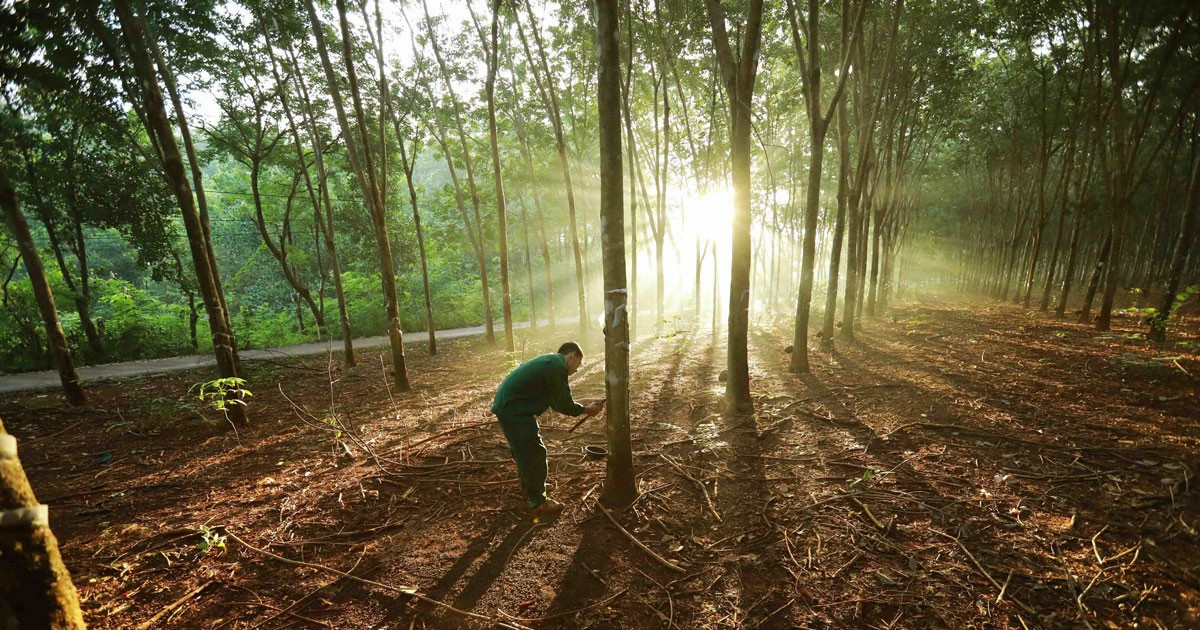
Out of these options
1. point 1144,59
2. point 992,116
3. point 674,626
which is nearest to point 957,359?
point 1144,59

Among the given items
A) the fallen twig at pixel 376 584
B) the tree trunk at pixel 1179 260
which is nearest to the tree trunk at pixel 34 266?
the fallen twig at pixel 376 584

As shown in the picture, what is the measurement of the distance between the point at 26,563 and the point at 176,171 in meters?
6.03

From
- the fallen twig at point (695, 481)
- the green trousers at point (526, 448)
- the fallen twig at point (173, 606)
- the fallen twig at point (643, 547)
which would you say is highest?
the green trousers at point (526, 448)

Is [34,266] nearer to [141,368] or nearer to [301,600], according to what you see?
[141,368]

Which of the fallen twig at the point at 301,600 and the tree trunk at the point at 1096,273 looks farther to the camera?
the tree trunk at the point at 1096,273

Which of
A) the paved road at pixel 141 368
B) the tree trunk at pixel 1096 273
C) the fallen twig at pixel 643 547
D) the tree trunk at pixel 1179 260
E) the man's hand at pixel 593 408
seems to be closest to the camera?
the fallen twig at pixel 643 547

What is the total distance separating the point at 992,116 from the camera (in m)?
16.1

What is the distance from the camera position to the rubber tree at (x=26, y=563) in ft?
4.94

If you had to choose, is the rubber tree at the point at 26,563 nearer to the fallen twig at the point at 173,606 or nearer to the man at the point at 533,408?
the fallen twig at the point at 173,606

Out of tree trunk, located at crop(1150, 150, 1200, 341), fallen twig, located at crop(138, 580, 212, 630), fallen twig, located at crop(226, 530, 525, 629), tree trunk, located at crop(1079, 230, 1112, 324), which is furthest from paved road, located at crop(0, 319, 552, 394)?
tree trunk, located at crop(1079, 230, 1112, 324)

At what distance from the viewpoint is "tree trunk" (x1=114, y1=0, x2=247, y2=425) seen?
5188 mm

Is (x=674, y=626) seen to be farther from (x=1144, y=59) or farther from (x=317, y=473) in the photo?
(x=1144, y=59)

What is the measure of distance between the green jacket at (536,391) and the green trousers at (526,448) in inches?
3.0

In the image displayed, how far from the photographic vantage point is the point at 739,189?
6.02 m
